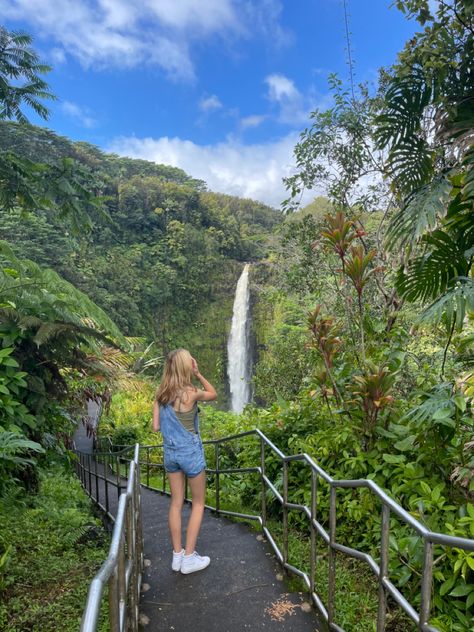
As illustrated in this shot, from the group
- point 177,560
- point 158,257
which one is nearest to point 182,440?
point 177,560

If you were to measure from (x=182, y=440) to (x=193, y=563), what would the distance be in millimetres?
798

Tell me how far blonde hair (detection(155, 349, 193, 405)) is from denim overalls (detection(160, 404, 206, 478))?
0.09 meters

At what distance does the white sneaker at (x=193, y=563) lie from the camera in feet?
10.2

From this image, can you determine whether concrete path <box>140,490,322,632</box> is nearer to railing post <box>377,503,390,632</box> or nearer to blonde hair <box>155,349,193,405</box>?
railing post <box>377,503,390,632</box>

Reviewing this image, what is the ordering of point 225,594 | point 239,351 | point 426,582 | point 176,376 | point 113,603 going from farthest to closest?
point 239,351 < point 176,376 < point 225,594 < point 426,582 < point 113,603

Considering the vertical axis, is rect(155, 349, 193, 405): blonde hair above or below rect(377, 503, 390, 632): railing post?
above

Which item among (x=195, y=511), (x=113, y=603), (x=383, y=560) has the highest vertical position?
(x=113, y=603)

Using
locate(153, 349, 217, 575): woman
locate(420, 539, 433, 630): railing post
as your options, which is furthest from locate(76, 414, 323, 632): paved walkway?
locate(420, 539, 433, 630): railing post

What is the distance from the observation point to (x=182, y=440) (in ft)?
10.2

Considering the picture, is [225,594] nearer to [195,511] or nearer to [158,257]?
[195,511]

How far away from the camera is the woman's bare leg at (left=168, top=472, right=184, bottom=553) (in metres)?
3.11

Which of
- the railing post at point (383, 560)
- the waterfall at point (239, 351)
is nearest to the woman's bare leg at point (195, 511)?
the railing post at point (383, 560)

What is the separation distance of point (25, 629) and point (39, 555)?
3.22ft

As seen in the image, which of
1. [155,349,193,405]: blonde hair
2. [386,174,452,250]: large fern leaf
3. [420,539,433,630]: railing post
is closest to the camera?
[420,539,433,630]: railing post
